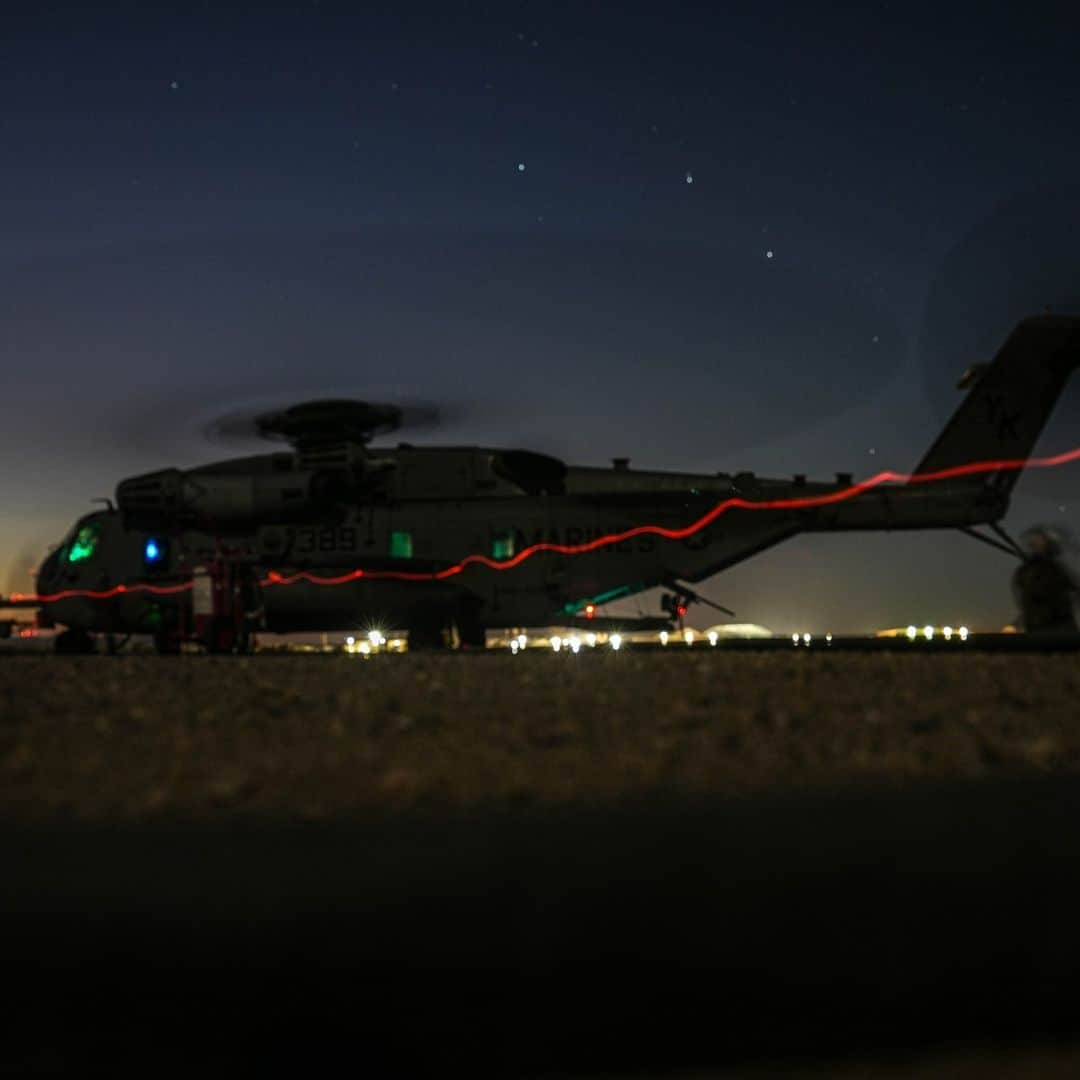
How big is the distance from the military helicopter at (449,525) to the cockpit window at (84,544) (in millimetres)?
34

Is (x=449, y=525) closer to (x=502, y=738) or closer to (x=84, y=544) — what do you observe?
(x=84, y=544)

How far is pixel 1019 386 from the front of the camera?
20078mm

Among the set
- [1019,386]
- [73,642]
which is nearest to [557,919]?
[73,642]

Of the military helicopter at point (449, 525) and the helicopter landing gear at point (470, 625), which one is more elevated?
the military helicopter at point (449, 525)

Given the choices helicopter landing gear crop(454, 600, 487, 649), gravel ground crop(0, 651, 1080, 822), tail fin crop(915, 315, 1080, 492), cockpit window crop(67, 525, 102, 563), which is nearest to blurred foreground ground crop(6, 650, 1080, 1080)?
gravel ground crop(0, 651, 1080, 822)

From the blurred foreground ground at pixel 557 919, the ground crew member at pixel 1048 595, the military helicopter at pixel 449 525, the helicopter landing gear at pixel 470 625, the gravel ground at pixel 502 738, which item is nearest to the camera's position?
the blurred foreground ground at pixel 557 919

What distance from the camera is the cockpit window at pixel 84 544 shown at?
63.0 feet

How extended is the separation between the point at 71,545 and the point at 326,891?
19726 mm

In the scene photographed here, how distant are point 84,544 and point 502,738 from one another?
60.9 ft

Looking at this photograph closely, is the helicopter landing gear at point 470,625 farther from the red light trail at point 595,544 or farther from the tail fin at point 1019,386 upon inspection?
the tail fin at point 1019,386

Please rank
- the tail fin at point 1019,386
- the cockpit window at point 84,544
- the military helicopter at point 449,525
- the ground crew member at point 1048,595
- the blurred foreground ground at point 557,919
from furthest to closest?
the tail fin at point 1019,386 → the cockpit window at point 84,544 → the military helicopter at point 449,525 → the ground crew member at point 1048,595 → the blurred foreground ground at point 557,919

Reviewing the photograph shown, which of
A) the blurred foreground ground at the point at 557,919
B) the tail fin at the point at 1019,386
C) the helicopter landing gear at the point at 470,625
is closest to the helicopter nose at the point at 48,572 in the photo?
the helicopter landing gear at the point at 470,625

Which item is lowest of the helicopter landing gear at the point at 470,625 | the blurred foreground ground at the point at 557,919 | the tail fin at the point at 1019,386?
the blurred foreground ground at the point at 557,919

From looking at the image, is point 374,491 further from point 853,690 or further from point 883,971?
point 883,971
